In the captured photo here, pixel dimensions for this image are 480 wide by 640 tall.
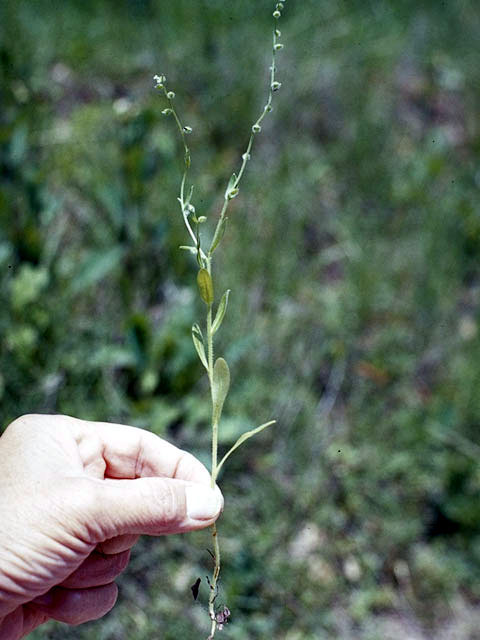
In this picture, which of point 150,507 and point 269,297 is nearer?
point 150,507

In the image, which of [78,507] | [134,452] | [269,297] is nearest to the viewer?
[78,507]

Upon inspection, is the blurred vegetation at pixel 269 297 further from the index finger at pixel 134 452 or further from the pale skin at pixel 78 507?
the index finger at pixel 134 452

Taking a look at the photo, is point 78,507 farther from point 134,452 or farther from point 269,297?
point 269,297

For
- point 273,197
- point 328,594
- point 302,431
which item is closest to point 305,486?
point 302,431

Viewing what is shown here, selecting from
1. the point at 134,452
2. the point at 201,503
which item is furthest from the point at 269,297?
the point at 201,503

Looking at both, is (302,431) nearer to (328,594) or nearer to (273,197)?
(328,594)

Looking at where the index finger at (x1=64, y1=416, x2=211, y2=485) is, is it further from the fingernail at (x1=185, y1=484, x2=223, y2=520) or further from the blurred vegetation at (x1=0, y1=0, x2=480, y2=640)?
the blurred vegetation at (x1=0, y1=0, x2=480, y2=640)

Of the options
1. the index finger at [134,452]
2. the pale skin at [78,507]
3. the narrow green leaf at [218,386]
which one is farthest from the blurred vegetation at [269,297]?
the narrow green leaf at [218,386]

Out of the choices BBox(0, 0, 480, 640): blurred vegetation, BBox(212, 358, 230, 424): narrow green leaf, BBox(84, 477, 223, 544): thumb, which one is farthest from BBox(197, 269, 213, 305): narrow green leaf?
BBox(0, 0, 480, 640): blurred vegetation
